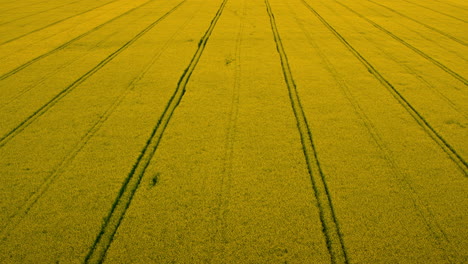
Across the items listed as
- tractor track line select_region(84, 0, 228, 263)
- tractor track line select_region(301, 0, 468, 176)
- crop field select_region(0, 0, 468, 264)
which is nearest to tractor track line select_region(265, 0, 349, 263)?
crop field select_region(0, 0, 468, 264)

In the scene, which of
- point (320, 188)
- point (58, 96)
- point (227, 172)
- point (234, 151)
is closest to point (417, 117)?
point (320, 188)

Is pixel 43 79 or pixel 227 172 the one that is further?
pixel 43 79

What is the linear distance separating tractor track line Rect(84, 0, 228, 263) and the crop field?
0.01m

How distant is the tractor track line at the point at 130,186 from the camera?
6.59ft

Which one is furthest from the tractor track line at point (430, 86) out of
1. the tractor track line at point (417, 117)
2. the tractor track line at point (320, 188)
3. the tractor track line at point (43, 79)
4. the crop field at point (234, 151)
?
the tractor track line at point (43, 79)

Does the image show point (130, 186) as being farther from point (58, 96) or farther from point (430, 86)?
point (430, 86)

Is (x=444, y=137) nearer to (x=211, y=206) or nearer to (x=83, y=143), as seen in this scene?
(x=211, y=206)

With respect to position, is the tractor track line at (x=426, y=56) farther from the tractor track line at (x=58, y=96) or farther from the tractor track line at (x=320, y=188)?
the tractor track line at (x=58, y=96)

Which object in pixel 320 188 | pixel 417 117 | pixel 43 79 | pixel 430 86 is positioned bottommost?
pixel 320 188

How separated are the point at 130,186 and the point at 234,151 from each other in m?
1.00

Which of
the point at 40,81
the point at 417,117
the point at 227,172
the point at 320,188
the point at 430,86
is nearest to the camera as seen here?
the point at 320,188

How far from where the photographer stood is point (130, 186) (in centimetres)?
251

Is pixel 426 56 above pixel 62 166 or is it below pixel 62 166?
above

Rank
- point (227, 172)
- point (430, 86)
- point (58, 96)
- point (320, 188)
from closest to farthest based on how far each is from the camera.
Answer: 1. point (320, 188)
2. point (227, 172)
3. point (58, 96)
4. point (430, 86)
